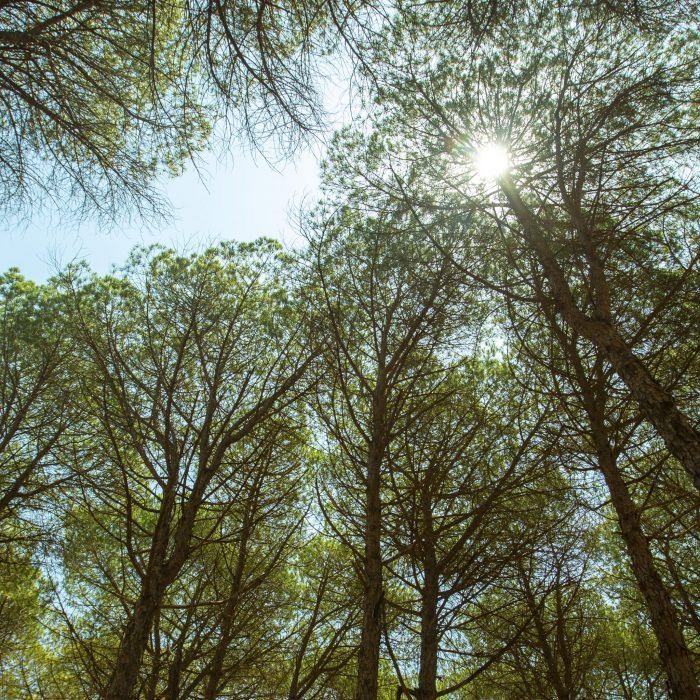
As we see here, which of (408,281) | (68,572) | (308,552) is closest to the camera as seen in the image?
(408,281)

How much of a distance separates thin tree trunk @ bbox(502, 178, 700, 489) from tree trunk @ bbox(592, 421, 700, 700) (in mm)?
1331

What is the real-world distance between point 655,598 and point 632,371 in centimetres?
196

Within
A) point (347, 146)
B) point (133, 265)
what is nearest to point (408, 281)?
point (347, 146)

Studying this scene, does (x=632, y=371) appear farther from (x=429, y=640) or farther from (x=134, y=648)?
(x=134, y=648)

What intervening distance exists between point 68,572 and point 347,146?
7.21m

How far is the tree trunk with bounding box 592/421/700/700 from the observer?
369 cm

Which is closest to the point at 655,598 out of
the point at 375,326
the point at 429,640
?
the point at 429,640

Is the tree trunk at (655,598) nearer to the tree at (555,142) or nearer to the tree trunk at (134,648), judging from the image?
the tree at (555,142)

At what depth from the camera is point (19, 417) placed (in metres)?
6.62

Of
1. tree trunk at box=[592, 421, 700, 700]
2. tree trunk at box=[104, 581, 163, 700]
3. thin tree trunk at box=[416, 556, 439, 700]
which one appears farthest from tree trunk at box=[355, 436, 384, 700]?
tree trunk at box=[592, 421, 700, 700]

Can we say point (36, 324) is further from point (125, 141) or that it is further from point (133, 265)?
point (125, 141)

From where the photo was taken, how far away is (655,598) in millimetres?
4078

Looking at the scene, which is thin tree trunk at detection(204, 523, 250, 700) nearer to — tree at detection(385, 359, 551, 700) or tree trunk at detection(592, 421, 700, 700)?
tree at detection(385, 359, 551, 700)

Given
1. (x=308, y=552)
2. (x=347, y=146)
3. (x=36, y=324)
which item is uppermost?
(x=347, y=146)
